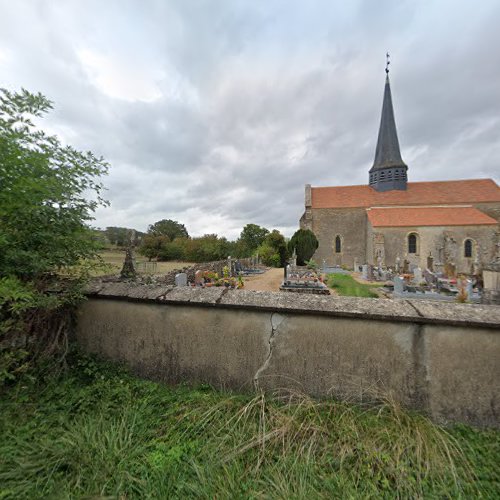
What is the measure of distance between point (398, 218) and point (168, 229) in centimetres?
4729

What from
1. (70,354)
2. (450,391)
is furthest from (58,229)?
(450,391)

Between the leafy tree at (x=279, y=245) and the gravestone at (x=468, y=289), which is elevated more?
the leafy tree at (x=279, y=245)

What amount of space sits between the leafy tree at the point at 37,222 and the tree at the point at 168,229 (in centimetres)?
5345

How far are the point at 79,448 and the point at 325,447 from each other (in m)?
1.62

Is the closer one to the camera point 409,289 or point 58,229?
point 58,229

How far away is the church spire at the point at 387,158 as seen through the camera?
29.5 meters

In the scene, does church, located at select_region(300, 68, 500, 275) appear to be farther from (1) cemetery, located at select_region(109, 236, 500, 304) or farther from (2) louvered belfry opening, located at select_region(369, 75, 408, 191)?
(1) cemetery, located at select_region(109, 236, 500, 304)

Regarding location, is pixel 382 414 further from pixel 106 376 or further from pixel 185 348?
pixel 106 376

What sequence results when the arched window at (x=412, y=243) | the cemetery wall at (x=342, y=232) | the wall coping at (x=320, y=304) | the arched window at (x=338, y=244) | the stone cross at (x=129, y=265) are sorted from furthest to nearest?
the arched window at (x=338, y=244), the cemetery wall at (x=342, y=232), the arched window at (x=412, y=243), the stone cross at (x=129, y=265), the wall coping at (x=320, y=304)

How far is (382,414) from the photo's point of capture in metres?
1.78

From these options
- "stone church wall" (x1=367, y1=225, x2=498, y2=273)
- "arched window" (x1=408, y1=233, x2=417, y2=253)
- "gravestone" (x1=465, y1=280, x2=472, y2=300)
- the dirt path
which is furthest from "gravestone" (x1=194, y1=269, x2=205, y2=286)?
"arched window" (x1=408, y1=233, x2=417, y2=253)

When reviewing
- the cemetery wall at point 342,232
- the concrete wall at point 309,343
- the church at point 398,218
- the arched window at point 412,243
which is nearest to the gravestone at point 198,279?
the concrete wall at point 309,343

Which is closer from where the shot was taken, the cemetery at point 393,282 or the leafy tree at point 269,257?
the cemetery at point 393,282

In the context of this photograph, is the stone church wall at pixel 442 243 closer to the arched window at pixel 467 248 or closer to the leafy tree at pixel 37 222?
the arched window at pixel 467 248
